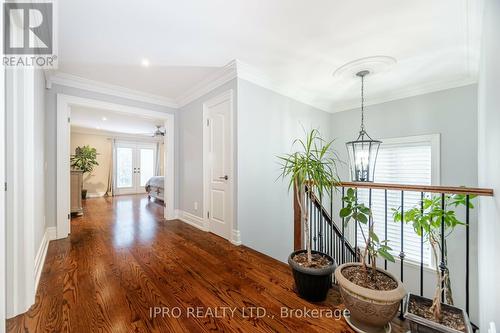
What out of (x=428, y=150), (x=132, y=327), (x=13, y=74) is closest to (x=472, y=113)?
(x=428, y=150)

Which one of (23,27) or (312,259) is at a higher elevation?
(23,27)

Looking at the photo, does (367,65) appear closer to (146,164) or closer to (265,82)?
(265,82)

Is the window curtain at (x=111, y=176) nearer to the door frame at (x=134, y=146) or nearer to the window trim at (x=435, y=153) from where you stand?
the door frame at (x=134, y=146)

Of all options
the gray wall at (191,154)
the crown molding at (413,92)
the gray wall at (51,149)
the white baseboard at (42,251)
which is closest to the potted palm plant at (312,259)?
the gray wall at (191,154)

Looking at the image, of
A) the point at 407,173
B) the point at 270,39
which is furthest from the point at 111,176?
the point at 407,173

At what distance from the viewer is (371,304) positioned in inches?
49.8

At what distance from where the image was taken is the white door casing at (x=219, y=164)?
117 inches

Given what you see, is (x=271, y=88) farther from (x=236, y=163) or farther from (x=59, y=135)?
(x=59, y=135)

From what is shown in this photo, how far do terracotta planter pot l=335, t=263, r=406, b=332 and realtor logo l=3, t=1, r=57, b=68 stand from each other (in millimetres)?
2597

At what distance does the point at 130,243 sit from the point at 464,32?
456 cm

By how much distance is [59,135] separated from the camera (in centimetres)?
300

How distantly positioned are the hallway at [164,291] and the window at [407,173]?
8.53ft

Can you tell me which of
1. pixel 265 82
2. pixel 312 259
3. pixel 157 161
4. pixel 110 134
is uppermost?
pixel 265 82

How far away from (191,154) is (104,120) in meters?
3.79
